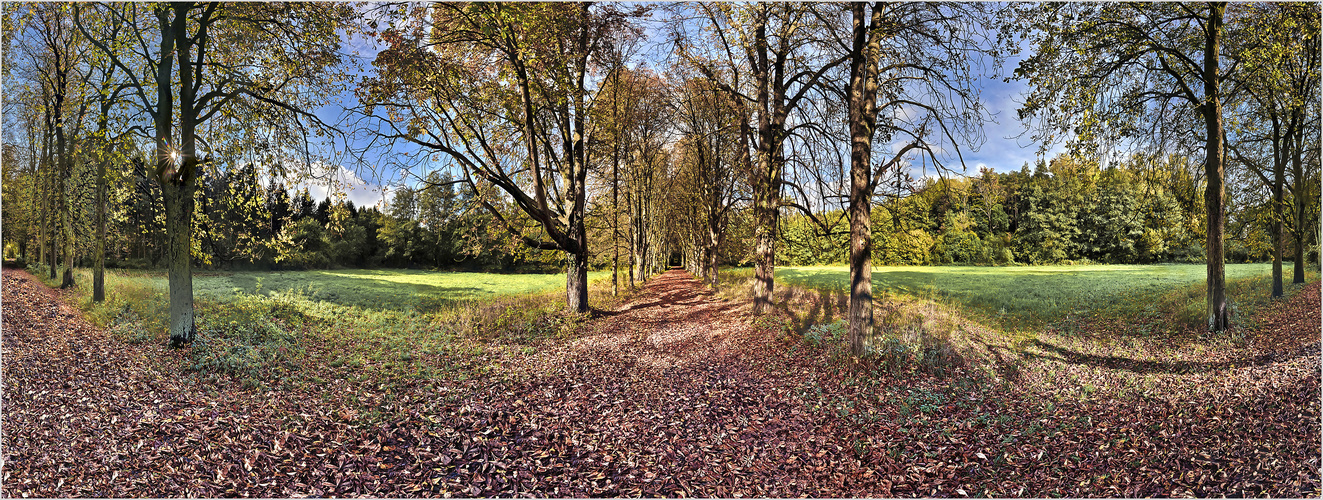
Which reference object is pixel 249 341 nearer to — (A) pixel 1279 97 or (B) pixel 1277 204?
(A) pixel 1279 97

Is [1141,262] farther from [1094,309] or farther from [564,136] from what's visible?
[564,136]

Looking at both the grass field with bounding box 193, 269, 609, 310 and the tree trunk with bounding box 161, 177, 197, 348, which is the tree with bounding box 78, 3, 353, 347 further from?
the grass field with bounding box 193, 269, 609, 310

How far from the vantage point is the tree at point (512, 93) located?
7.29m

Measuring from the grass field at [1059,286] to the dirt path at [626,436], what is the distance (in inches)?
81.1

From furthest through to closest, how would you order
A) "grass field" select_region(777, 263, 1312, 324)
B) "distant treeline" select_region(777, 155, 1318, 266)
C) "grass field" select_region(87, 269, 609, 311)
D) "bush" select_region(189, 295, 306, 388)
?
"grass field" select_region(777, 263, 1312, 324) → "distant treeline" select_region(777, 155, 1318, 266) → "grass field" select_region(87, 269, 609, 311) → "bush" select_region(189, 295, 306, 388)

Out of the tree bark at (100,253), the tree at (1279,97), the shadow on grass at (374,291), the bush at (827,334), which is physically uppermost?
the tree at (1279,97)

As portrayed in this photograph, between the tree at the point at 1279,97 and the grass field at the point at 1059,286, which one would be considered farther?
the grass field at the point at 1059,286

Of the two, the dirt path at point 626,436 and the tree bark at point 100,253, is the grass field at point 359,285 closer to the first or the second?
the tree bark at point 100,253

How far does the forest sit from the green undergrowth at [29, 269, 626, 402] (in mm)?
62

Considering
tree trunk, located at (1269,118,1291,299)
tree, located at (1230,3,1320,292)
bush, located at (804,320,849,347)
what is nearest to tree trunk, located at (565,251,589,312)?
bush, located at (804,320,849,347)

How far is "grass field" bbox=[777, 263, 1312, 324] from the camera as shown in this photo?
845 centimetres

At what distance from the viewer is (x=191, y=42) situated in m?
6.11

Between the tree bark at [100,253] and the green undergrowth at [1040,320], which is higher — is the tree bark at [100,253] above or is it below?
above

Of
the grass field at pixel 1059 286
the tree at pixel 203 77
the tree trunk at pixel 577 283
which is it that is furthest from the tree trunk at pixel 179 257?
the grass field at pixel 1059 286
